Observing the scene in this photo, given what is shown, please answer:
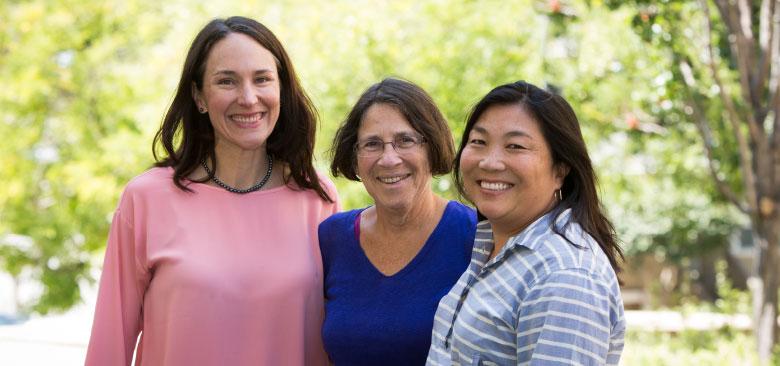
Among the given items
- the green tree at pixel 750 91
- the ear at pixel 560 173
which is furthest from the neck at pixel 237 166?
the green tree at pixel 750 91

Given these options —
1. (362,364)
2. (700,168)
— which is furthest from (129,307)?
(700,168)

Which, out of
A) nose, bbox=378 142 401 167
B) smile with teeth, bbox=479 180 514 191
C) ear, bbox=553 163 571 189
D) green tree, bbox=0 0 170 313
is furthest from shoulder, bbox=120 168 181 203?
green tree, bbox=0 0 170 313

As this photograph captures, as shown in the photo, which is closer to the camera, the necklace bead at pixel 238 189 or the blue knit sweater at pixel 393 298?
the blue knit sweater at pixel 393 298

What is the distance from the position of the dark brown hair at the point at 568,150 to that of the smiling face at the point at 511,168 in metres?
0.02

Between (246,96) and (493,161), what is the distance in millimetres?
1175

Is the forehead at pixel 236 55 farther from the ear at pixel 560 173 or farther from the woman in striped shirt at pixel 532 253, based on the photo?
the ear at pixel 560 173

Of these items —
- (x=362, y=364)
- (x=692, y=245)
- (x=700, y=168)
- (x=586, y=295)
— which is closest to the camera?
(x=586, y=295)

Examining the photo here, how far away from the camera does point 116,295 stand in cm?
334

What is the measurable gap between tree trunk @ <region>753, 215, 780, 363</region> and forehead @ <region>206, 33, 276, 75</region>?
219 inches

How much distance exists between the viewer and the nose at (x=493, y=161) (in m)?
2.46

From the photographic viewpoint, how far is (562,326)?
217 cm

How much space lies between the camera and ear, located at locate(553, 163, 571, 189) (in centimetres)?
250

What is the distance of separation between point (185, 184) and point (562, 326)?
174 centimetres

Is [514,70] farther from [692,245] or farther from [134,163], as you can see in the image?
[692,245]
